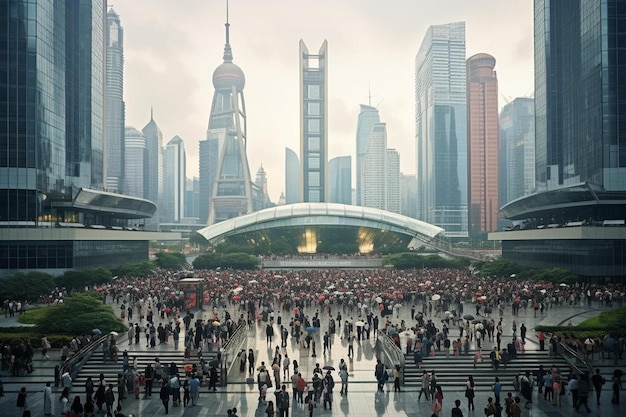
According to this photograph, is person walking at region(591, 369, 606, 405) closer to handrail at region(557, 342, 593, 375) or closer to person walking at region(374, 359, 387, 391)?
handrail at region(557, 342, 593, 375)

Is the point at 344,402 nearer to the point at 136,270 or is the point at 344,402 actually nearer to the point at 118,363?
the point at 118,363

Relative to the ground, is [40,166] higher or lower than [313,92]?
lower

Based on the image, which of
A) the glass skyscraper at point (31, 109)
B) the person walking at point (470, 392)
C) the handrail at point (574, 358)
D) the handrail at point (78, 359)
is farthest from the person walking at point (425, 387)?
the glass skyscraper at point (31, 109)

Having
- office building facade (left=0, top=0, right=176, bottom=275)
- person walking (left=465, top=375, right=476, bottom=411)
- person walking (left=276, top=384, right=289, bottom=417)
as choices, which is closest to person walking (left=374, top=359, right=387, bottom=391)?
person walking (left=465, top=375, right=476, bottom=411)

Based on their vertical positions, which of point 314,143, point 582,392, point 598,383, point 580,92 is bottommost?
point 582,392

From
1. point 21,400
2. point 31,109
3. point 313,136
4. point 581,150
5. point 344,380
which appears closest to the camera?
point 21,400

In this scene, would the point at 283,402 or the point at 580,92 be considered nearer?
the point at 283,402

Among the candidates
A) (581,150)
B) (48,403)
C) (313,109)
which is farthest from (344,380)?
(313,109)

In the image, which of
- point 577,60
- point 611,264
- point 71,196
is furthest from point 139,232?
point 577,60
